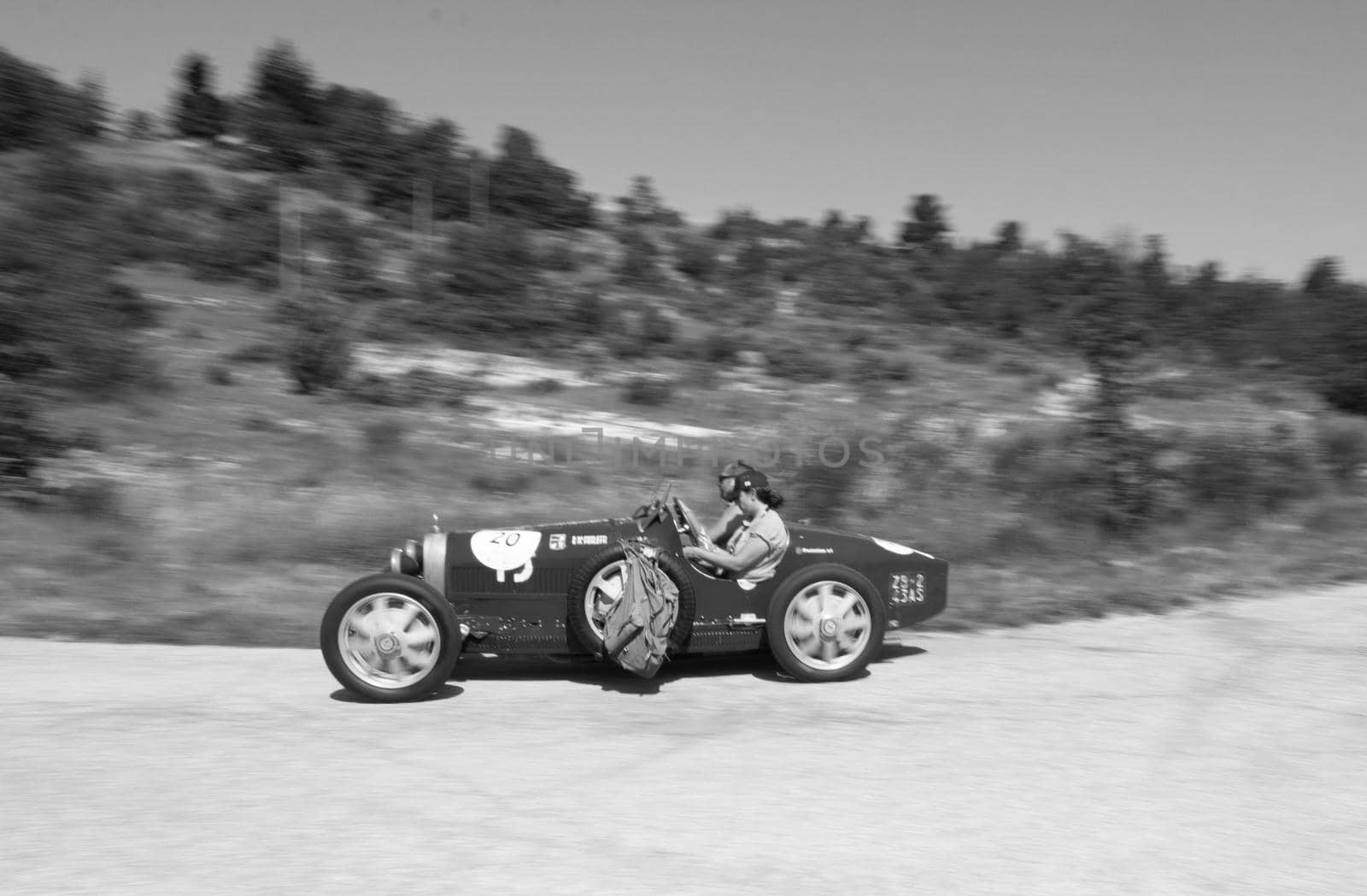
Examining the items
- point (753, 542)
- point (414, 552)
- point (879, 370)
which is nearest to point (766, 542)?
point (753, 542)

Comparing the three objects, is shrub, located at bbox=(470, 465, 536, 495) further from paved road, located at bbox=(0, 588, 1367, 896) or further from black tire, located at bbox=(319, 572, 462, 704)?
black tire, located at bbox=(319, 572, 462, 704)

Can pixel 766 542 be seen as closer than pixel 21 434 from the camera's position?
Yes

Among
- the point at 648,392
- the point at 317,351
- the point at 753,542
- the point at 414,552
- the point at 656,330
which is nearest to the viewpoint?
the point at 414,552

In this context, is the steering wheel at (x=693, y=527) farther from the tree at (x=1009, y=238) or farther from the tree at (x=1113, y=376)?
the tree at (x=1009, y=238)

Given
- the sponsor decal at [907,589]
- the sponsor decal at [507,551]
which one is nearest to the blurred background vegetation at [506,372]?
the sponsor decal at [907,589]

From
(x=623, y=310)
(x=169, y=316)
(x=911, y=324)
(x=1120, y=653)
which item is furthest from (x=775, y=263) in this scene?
(x=1120, y=653)

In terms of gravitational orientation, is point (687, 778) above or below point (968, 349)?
below

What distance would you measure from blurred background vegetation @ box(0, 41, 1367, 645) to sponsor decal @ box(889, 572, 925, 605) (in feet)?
5.53

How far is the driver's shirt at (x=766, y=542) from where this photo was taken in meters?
7.59

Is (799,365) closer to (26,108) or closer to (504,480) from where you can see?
(504,480)

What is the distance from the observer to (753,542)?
24.9ft

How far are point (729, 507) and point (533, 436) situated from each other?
46.5ft

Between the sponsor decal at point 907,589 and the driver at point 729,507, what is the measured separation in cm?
109

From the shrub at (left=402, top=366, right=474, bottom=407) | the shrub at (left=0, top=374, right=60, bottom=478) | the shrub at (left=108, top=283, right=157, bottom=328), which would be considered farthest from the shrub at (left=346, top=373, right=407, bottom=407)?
the shrub at (left=0, top=374, right=60, bottom=478)
